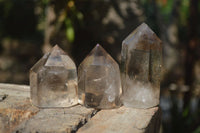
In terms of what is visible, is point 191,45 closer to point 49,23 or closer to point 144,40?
point 49,23

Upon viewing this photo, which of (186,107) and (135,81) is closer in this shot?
(135,81)

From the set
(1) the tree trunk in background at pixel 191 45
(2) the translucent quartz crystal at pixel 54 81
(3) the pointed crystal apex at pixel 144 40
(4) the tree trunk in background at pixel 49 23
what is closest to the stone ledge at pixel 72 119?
(2) the translucent quartz crystal at pixel 54 81

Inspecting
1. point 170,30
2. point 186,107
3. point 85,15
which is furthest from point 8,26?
point 186,107

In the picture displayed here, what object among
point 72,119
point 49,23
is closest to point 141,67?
point 72,119

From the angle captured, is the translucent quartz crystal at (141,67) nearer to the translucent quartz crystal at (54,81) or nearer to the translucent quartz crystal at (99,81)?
the translucent quartz crystal at (99,81)

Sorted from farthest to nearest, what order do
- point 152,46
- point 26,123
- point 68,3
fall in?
point 68,3, point 152,46, point 26,123

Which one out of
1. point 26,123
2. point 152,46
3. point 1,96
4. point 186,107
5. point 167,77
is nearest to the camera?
point 26,123

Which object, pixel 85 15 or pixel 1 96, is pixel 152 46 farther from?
pixel 85 15

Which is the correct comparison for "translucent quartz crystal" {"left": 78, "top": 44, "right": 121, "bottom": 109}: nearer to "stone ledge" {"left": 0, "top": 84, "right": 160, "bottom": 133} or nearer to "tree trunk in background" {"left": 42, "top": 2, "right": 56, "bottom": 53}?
"stone ledge" {"left": 0, "top": 84, "right": 160, "bottom": 133}

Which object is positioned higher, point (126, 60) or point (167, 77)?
point (126, 60)
